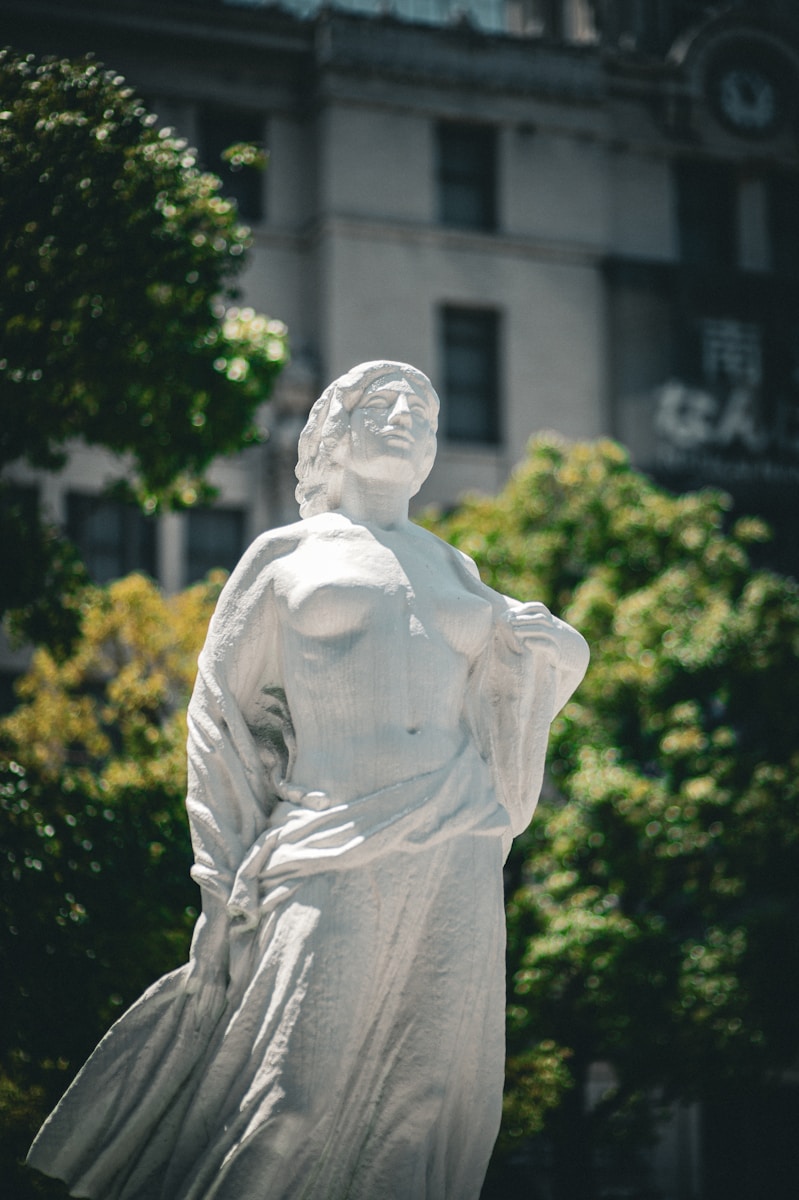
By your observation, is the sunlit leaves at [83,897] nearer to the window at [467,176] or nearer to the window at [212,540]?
the window at [212,540]

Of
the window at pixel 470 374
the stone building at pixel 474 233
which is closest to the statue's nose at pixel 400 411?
the stone building at pixel 474 233

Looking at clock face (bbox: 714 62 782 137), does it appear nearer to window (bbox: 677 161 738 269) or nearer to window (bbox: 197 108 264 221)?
window (bbox: 677 161 738 269)

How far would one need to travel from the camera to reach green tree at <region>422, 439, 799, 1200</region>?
20625mm

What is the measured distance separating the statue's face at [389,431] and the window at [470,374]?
27304mm

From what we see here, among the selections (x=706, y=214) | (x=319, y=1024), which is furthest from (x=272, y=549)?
(x=706, y=214)

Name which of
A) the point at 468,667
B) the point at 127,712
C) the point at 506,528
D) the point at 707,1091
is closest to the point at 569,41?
the point at 506,528

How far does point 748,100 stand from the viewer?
127 feet

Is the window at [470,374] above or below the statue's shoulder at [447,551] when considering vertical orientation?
above

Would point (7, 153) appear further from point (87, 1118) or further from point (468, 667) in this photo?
point (87, 1118)

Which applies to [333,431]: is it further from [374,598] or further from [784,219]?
[784,219]

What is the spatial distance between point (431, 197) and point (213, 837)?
2960 centimetres

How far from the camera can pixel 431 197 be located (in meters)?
36.2

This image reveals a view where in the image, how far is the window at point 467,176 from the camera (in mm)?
36844

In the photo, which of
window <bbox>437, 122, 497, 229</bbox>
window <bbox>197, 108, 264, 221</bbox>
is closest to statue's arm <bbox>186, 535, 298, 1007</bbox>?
window <bbox>197, 108, 264, 221</bbox>
